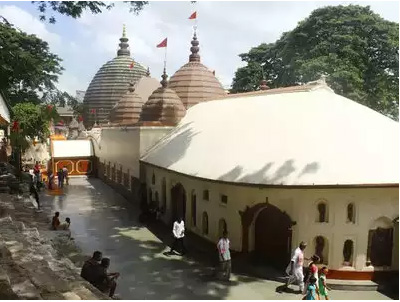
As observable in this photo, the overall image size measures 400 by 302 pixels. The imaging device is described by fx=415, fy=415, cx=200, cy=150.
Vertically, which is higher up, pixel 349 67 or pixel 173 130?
pixel 349 67

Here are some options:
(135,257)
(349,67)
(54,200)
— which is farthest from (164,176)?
(349,67)

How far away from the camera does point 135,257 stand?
14.4 metres

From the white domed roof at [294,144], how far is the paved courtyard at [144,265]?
3038mm

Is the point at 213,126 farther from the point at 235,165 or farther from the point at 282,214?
the point at 282,214

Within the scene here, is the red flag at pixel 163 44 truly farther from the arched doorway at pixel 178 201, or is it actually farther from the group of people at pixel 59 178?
the arched doorway at pixel 178 201

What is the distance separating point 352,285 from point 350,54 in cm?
2237

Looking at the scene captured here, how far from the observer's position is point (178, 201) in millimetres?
18266

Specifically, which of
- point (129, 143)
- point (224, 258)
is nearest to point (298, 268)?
point (224, 258)

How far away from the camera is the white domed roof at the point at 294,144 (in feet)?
41.3

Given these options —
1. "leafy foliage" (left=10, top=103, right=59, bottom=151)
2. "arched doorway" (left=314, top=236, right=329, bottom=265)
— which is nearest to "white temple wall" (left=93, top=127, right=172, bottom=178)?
"leafy foliage" (left=10, top=103, right=59, bottom=151)

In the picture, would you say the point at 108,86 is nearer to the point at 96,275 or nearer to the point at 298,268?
the point at 298,268

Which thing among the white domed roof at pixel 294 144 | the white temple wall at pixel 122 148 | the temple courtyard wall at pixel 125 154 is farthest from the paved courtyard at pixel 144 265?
the white domed roof at pixel 294 144

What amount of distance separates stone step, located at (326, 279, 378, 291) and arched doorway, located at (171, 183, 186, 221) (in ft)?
23.4

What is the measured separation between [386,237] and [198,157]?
23.4ft
